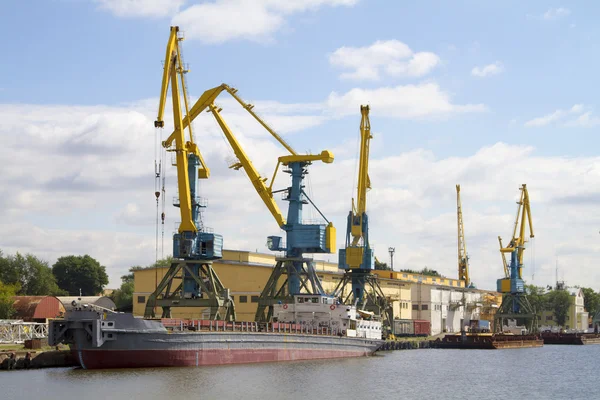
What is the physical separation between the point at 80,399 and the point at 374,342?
1535 inches

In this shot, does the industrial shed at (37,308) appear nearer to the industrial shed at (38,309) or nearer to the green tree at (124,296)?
the industrial shed at (38,309)

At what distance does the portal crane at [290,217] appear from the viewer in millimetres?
72438

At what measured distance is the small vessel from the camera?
50719mm

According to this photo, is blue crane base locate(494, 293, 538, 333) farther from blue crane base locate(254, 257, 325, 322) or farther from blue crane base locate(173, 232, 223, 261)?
blue crane base locate(173, 232, 223, 261)

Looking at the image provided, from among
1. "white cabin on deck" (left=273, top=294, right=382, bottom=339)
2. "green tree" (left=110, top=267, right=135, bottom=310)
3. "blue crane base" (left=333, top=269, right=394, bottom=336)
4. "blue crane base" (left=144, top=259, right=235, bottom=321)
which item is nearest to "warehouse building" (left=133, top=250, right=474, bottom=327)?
"blue crane base" (left=333, top=269, right=394, bottom=336)

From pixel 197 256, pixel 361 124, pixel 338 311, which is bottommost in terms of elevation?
pixel 338 311

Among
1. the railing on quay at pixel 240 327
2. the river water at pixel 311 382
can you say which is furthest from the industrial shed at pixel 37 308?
the river water at pixel 311 382

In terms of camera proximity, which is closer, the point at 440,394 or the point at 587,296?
the point at 440,394

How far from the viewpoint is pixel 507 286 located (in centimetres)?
12388

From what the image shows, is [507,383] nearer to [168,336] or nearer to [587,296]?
[168,336]

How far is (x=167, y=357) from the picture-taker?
52.2 m

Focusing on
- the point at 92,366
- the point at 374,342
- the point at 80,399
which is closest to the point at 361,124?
the point at 374,342

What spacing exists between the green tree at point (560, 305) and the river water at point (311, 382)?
109372mm

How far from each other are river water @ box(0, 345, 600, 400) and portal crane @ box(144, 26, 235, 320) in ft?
31.9
